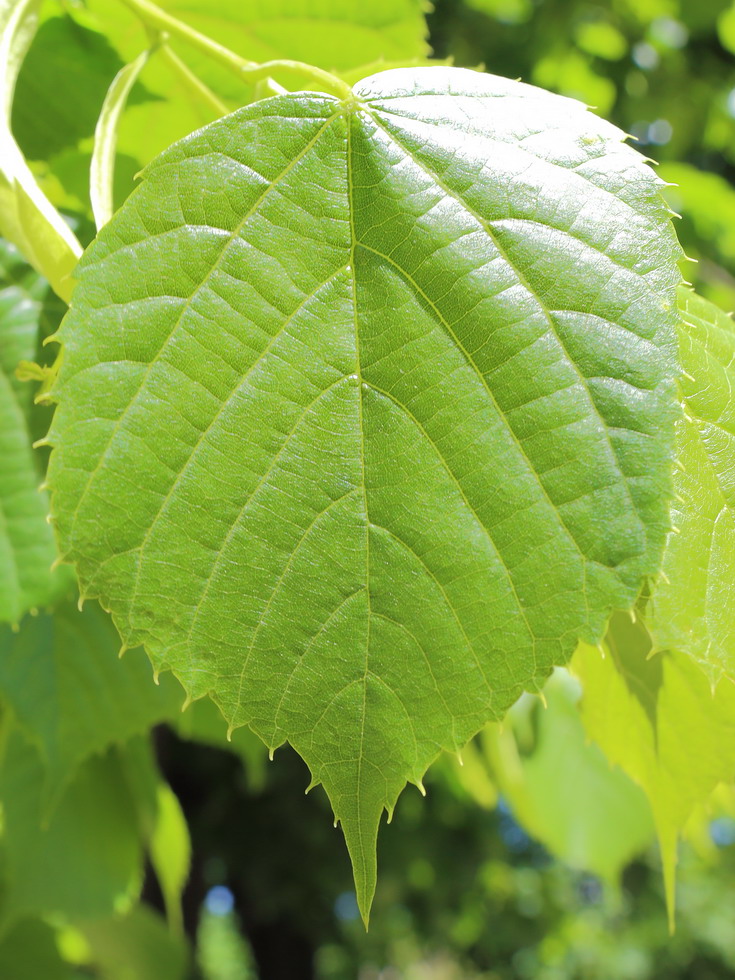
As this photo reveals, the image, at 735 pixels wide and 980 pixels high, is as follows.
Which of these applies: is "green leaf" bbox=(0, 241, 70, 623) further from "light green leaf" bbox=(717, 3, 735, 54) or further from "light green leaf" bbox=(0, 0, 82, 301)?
"light green leaf" bbox=(717, 3, 735, 54)

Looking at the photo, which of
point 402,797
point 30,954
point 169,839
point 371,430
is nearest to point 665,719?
point 371,430

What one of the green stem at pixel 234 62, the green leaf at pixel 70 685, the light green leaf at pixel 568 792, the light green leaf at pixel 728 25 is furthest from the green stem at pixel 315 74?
the light green leaf at pixel 728 25

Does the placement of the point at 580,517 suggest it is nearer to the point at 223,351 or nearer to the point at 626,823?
the point at 223,351

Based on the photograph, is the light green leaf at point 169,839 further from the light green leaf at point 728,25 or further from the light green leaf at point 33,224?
the light green leaf at point 728,25

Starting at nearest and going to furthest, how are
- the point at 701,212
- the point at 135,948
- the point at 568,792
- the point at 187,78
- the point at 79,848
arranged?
the point at 187,78
the point at 79,848
the point at 568,792
the point at 701,212
the point at 135,948

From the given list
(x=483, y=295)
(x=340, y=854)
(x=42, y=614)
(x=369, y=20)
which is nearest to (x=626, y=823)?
(x=42, y=614)

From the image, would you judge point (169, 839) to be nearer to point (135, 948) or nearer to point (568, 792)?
point (568, 792)
